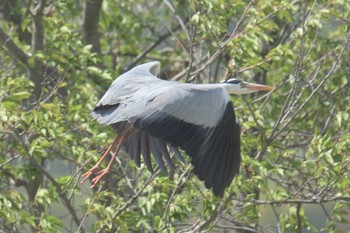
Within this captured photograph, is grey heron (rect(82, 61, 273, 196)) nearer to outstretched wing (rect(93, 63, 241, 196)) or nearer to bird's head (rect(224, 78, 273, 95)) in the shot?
outstretched wing (rect(93, 63, 241, 196))

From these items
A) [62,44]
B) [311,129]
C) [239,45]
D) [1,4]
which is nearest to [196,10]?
[239,45]

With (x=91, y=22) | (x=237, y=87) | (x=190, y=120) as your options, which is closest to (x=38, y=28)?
(x=91, y=22)

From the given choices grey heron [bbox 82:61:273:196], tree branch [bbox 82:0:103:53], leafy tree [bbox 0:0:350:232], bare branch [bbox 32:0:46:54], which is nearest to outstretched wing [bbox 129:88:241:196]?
grey heron [bbox 82:61:273:196]

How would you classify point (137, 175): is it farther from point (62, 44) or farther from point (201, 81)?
point (201, 81)

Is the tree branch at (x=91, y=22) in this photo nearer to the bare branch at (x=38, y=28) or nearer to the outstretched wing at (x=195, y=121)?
the bare branch at (x=38, y=28)

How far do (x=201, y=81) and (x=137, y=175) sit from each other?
2.00 metres

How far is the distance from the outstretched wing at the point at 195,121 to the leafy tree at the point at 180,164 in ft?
1.77

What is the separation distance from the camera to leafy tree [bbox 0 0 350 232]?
7.13 m

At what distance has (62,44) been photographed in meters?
8.53

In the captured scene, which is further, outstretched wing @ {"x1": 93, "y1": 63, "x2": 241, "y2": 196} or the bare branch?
the bare branch

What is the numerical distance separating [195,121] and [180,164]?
1262mm

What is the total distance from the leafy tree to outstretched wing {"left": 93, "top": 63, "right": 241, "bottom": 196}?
21.2 inches

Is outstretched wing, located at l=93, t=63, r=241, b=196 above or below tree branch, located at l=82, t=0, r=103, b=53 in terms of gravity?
above

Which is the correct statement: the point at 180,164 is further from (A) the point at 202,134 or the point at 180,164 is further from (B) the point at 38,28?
(B) the point at 38,28
